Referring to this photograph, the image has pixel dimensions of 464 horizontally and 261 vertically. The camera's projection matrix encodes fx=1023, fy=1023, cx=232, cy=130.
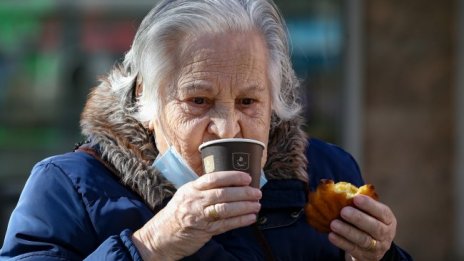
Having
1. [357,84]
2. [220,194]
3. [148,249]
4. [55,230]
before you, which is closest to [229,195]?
[220,194]

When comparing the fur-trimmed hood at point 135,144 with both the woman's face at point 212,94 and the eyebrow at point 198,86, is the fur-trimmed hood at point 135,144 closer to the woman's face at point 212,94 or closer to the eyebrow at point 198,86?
the woman's face at point 212,94

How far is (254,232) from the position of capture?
2.71 metres

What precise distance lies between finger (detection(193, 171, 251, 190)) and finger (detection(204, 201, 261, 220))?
44mm

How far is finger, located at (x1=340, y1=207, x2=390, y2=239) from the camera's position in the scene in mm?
2516

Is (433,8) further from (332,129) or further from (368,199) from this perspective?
(368,199)

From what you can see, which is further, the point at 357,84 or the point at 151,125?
the point at 357,84

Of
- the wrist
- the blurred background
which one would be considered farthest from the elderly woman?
Result: the blurred background

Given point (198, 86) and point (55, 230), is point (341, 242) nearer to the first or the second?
point (198, 86)

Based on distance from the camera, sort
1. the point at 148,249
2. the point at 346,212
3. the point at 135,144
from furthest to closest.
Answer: the point at 135,144, the point at 346,212, the point at 148,249

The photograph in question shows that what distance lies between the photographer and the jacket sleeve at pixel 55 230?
2.45 m

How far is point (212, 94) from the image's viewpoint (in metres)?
2.56

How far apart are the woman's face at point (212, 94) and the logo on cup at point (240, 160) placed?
8.7 inches

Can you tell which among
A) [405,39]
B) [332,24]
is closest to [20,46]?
[332,24]

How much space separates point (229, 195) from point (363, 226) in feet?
1.35
